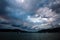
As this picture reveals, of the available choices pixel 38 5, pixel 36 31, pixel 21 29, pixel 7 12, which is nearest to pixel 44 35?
pixel 36 31

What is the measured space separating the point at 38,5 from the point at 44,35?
526mm

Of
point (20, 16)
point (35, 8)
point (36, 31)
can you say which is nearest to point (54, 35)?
point (36, 31)

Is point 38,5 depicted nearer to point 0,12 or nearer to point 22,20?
point 22,20

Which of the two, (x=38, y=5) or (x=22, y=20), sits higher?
(x=38, y=5)

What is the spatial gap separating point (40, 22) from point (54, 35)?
32cm

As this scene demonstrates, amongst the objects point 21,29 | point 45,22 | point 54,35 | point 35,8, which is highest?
point 35,8

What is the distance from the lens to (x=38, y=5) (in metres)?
1.66

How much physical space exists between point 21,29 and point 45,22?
428 mm

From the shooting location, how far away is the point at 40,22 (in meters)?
1.72

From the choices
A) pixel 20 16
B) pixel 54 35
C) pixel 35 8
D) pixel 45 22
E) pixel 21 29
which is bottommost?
pixel 54 35

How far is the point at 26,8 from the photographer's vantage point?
169cm

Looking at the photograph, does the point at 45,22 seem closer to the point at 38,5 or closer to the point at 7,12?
the point at 38,5

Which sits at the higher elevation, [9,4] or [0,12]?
[9,4]

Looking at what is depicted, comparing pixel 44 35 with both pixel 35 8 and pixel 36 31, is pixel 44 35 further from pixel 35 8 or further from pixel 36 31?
pixel 35 8
